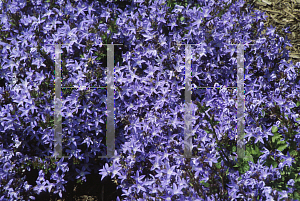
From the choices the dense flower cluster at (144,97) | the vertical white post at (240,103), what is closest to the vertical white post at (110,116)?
the dense flower cluster at (144,97)

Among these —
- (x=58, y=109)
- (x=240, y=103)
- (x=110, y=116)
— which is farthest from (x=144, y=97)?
(x=240, y=103)

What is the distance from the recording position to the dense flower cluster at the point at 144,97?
10.5 feet

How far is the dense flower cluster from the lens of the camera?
3.19m

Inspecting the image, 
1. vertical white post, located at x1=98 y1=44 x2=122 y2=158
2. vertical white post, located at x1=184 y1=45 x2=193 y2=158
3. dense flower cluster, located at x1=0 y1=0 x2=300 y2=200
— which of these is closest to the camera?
dense flower cluster, located at x1=0 y1=0 x2=300 y2=200

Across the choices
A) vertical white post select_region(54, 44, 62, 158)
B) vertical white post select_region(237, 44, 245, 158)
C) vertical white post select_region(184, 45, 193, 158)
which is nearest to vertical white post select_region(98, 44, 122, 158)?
vertical white post select_region(54, 44, 62, 158)

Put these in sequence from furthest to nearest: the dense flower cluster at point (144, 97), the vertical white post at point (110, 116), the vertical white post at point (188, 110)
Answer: the vertical white post at point (110, 116), the vertical white post at point (188, 110), the dense flower cluster at point (144, 97)

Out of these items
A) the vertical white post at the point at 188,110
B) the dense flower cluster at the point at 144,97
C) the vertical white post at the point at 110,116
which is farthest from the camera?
the vertical white post at the point at 110,116

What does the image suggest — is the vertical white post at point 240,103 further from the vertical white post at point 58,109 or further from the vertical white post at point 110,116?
the vertical white post at point 58,109

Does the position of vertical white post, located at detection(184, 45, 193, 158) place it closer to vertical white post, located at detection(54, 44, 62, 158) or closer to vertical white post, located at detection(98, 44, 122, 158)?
vertical white post, located at detection(98, 44, 122, 158)

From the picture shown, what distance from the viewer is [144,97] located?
11.6 feet

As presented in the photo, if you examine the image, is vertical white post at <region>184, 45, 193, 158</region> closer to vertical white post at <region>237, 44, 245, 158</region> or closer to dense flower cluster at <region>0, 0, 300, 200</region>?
dense flower cluster at <region>0, 0, 300, 200</region>

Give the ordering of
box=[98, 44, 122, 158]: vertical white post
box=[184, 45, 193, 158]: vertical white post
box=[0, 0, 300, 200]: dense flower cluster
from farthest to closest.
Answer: box=[98, 44, 122, 158]: vertical white post, box=[184, 45, 193, 158]: vertical white post, box=[0, 0, 300, 200]: dense flower cluster

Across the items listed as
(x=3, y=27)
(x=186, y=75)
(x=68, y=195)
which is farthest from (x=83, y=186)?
(x=3, y=27)

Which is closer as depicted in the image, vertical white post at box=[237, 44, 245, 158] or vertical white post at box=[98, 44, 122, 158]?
vertical white post at box=[237, 44, 245, 158]
